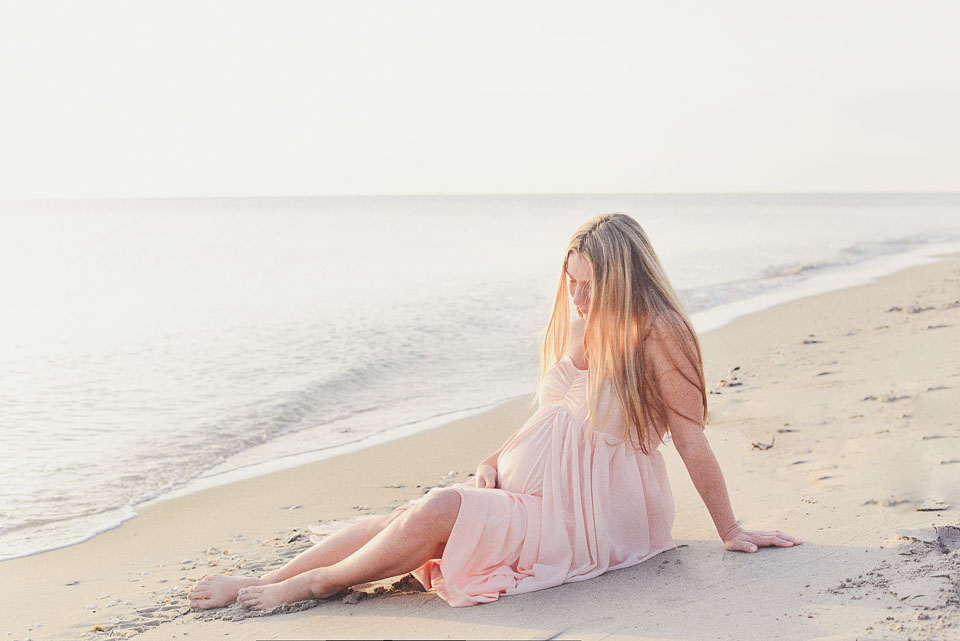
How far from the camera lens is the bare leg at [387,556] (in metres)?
3.10

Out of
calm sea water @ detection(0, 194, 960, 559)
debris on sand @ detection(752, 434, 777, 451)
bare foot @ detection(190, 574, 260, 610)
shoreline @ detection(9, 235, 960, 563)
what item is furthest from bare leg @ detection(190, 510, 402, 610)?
debris on sand @ detection(752, 434, 777, 451)

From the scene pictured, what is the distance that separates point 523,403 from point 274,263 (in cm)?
1900

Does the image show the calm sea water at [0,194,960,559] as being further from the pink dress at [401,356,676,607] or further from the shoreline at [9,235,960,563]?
the pink dress at [401,356,676,607]

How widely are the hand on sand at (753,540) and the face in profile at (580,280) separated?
43.1 inches

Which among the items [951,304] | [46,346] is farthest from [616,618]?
[46,346]

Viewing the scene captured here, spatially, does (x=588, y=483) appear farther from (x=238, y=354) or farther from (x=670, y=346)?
(x=238, y=354)

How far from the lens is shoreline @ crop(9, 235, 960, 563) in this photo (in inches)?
237

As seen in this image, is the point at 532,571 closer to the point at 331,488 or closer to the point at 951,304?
the point at 331,488

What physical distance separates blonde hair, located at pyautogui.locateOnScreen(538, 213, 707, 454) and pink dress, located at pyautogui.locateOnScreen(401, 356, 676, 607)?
0.09m

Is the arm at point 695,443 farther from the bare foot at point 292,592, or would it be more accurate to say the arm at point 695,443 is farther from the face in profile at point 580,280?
the bare foot at point 292,592

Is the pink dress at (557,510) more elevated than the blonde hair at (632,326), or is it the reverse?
the blonde hair at (632,326)

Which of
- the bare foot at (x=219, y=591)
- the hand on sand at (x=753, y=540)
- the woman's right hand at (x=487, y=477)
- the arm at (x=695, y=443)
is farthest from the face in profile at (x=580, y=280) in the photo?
the bare foot at (x=219, y=591)

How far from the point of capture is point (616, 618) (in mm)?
2912

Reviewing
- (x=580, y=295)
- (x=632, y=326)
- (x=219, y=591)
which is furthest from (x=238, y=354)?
(x=632, y=326)
